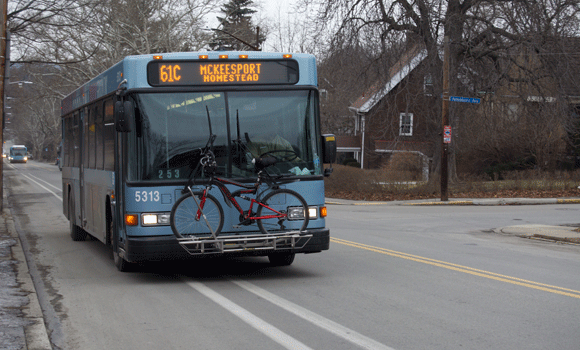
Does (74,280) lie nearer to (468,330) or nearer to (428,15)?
(468,330)

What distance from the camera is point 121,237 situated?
31.2 ft

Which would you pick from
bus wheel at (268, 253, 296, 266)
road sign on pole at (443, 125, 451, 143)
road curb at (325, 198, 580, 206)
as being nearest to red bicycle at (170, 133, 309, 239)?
bus wheel at (268, 253, 296, 266)

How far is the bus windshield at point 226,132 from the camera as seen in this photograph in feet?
28.9

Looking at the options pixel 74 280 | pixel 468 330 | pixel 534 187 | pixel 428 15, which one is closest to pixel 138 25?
pixel 428 15

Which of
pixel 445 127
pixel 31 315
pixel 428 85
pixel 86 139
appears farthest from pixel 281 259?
pixel 428 85

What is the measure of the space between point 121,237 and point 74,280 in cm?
92

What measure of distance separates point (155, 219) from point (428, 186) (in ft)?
74.8

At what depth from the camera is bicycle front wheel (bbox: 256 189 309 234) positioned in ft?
29.6

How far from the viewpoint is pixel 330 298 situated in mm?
8047

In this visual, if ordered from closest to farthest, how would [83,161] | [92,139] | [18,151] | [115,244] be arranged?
[115,244] → [92,139] → [83,161] → [18,151]

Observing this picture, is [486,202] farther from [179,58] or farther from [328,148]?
[179,58]

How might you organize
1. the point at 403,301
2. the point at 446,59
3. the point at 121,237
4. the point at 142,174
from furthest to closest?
the point at 446,59 < the point at 121,237 < the point at 142,174 < the point at 403,301

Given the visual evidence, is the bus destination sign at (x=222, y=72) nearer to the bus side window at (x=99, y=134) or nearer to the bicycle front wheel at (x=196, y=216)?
the bicycle front wheel at (x=196, y=216)

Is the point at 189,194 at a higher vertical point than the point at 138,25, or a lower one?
lower
